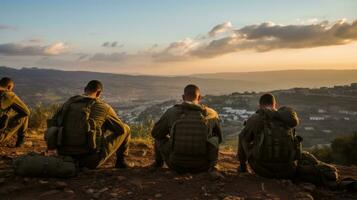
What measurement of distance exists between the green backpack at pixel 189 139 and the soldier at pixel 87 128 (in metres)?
1.10

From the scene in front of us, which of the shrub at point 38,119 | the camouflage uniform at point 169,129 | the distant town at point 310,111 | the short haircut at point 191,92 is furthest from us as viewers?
the distant town at point 310,111

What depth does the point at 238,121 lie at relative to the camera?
5800 cm

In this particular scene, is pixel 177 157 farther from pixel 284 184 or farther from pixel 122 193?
pixel 284 184

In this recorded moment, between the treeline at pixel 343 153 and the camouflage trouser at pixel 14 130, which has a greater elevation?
the camouflage trouser at pixel 14 130

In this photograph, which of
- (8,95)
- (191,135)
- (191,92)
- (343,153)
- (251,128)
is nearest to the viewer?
(191,135)

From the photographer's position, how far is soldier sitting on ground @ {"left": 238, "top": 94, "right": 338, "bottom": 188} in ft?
20.9

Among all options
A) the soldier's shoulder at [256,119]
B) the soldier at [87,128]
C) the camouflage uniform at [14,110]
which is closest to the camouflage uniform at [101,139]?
the soldier at [87,128]

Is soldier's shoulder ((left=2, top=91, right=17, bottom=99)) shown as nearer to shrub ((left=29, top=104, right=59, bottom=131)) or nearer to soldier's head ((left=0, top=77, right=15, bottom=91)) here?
soldier's head ((left=0, top=77, right=15, bottom=91))

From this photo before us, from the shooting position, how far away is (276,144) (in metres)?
6.35

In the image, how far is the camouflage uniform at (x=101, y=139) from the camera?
21.8 ft

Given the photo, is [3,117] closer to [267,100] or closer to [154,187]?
[154,187]

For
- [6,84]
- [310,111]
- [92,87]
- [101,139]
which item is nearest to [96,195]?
[101,139]

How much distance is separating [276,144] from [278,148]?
0.07m

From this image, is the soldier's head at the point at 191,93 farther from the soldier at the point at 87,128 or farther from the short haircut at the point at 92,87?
the short haircut at the point at 92,87
